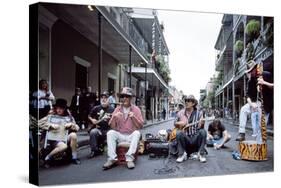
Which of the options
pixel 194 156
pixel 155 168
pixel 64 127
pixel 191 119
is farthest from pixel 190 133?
pixel 64 127

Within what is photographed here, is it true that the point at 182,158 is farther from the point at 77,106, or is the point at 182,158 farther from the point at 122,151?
the point at 77,106

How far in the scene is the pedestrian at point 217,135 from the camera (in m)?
6.66

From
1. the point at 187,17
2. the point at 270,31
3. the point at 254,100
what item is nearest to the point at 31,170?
the point at 187,17

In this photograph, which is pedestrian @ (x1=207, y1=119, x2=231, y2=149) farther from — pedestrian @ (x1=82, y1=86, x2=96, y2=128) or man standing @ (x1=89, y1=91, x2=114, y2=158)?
pedestrian @ (x1=82, y1=86, x2=96, y2=128)

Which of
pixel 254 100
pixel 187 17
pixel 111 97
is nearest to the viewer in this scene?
pixel 111 97

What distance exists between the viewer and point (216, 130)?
266 inches

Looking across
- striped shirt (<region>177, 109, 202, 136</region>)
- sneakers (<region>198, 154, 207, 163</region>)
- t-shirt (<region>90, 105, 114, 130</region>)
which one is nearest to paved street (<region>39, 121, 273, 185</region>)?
sneakers (<region>198, 154, 207, 163</region>)

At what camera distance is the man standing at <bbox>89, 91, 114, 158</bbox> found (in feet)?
19.3

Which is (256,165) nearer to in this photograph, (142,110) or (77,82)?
(142,110)

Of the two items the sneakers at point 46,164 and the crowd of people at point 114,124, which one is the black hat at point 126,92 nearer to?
the crowd of people at point 114,124

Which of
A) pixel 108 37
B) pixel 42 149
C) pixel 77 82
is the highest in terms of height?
pixel 108 37

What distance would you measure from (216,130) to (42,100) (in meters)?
2.75

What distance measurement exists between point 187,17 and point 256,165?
259 centimetres

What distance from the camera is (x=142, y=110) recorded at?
20.5 feet
